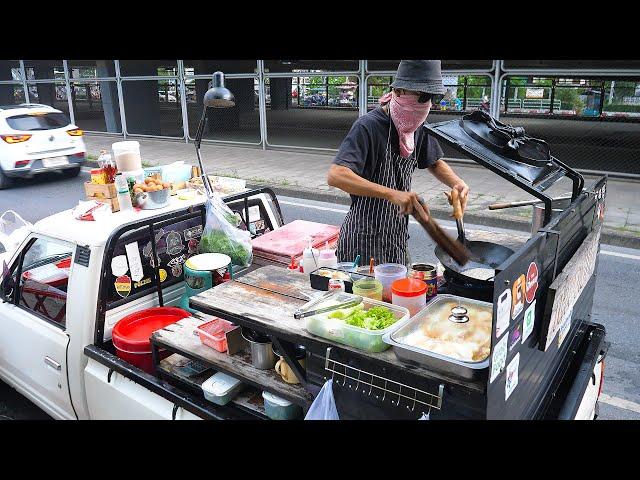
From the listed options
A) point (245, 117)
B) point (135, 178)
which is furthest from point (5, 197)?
point (245, 117)

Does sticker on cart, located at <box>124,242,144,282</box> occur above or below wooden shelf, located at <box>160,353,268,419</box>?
above

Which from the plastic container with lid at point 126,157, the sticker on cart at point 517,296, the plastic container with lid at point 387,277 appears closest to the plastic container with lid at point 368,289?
the plastic container with lid at point 387,277

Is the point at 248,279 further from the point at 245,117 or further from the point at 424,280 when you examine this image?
the point at 245,117

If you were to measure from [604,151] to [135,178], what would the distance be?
1527 cm

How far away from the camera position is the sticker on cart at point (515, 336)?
1852 mm

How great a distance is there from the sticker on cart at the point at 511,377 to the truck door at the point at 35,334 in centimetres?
247

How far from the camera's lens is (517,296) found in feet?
6.00

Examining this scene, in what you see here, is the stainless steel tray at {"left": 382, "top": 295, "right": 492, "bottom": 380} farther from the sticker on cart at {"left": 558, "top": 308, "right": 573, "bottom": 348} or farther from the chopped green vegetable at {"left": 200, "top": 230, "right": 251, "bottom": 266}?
the chopped green vegetable at {"left": 200, "top": 230, "right": 251, "bottom": 266}

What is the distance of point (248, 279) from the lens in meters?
2.97

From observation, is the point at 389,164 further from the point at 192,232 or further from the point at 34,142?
the point at 34,142

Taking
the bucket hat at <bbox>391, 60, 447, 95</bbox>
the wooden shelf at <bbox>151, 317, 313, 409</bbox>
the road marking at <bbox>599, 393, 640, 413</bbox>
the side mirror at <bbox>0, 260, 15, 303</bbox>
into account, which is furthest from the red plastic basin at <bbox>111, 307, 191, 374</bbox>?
the road marking at <bbox>599, 393, 640, 413</bbox>

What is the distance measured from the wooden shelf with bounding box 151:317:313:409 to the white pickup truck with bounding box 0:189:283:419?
0.63 ft

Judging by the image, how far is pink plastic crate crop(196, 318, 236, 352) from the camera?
2747 millimetres

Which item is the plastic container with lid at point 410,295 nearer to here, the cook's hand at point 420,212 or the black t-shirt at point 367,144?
the cook's hand at point 420,212
